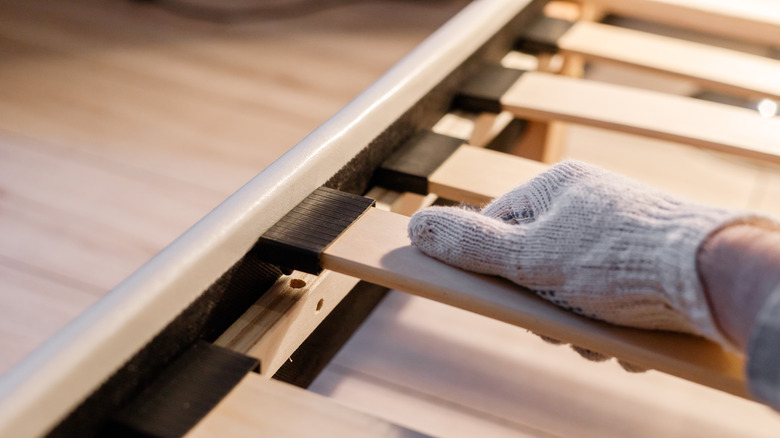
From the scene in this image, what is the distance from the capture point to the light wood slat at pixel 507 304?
52 cm

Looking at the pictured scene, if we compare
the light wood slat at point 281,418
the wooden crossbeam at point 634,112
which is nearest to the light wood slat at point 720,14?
the wooden crossbeam at point 634,112

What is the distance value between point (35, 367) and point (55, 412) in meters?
0.03

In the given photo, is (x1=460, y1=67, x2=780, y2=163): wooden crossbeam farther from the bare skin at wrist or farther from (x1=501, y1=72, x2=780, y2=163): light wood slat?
the bare skin at wrist

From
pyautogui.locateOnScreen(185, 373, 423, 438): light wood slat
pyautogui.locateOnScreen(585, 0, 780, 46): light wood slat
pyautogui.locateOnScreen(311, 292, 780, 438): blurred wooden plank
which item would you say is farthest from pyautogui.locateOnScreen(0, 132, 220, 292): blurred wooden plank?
pyautogui.locateOnScreen(585, 0, 780, 46): light wood slat

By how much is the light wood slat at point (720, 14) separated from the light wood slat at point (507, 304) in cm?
79

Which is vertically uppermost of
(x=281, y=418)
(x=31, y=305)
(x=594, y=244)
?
(x=594, y=244)

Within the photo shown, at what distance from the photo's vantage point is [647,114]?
37.6 inches

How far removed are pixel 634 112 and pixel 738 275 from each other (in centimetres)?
50

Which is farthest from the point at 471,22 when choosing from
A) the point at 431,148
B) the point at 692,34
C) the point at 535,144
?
the point at 692,34

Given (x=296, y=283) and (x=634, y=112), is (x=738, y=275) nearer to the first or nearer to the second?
(x=296, y=283)

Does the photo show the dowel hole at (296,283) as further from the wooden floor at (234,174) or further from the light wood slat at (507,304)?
the wooden floor at (234,174)

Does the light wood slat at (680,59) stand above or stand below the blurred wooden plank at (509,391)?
above

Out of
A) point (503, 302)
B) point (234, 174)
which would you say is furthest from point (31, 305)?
point (503, 302)

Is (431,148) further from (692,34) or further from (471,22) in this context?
(692,34)
